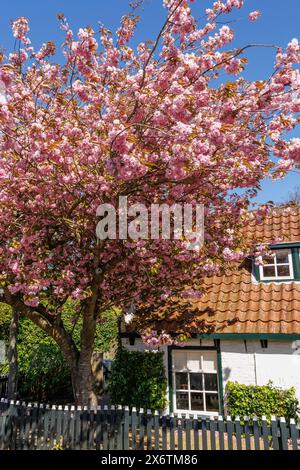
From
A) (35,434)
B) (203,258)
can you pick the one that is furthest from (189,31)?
(35,434)

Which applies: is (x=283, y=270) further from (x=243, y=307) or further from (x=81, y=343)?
(x=81, y=343)

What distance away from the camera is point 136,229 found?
736 centimetres

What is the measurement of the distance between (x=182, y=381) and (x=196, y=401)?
0.67m

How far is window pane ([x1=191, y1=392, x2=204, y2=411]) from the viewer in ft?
32.4

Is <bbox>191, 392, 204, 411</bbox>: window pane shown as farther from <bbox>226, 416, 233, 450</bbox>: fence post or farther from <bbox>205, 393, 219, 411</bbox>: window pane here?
<bbox>226, 416, 233, 450</bbox>: fence post

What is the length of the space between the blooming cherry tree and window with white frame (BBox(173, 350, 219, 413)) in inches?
76.8

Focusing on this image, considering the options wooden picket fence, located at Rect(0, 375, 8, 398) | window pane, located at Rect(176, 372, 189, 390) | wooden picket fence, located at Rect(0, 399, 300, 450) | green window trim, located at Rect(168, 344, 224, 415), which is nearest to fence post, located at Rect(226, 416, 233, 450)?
wooden picket fence, located at Rect(0, 399, 300, 450)

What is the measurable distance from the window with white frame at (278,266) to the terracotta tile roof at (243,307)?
1.18ft

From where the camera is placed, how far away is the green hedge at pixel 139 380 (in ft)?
32.4

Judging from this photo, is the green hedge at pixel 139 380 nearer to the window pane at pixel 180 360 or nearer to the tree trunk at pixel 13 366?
the window pane at pixel 180 360

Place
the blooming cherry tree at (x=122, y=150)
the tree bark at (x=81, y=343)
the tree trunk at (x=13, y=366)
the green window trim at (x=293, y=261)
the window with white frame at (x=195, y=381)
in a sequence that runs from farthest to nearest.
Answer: the tree trunk at (x=13, y=366) → the green window trim at (x=293, y=261) → the window with white frame at (x=195, y=381) → the tree bark at (x=81, y=343) → the blooming cherry tree at (x=122, y=150)

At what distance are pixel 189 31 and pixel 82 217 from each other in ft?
14.1

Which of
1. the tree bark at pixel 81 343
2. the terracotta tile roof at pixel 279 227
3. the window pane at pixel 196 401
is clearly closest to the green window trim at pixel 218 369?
the window pane at pixel 196 401

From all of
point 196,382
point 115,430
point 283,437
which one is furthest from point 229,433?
point 196,382
